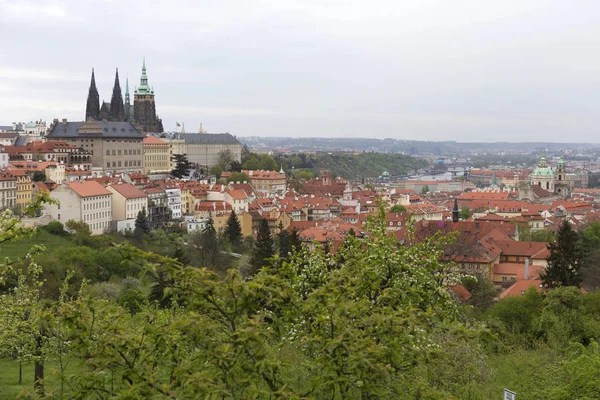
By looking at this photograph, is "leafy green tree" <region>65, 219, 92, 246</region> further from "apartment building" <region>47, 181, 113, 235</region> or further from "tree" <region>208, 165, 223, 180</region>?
"tree" <region>208, 165, 223, 180</region>

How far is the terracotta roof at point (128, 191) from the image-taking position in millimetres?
74406

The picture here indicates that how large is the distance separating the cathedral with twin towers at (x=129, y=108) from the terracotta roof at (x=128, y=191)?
44.1m

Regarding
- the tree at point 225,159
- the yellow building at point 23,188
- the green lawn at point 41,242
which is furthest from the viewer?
the tree at point 225,159

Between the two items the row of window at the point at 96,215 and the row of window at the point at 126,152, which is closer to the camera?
the row of window at the point at 96,215

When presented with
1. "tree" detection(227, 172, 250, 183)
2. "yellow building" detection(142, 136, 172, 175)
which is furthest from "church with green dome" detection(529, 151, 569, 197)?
"yellow building" detection(142, 136, 172, 175)

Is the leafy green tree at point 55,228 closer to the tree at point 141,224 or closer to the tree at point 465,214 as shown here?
the tree at point 141,224

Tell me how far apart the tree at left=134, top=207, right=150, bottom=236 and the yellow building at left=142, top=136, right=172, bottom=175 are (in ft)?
118

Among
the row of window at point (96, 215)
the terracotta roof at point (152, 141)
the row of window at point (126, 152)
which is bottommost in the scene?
the row of window at point (96, 215)

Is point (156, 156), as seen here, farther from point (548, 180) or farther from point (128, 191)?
point (548, 180)

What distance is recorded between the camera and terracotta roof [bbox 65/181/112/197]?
69.5m

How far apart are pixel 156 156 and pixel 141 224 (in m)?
42.5

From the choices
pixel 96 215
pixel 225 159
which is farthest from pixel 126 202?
pixel 225 159

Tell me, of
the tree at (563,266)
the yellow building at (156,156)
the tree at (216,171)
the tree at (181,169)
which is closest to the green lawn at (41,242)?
the tree at (563,266)

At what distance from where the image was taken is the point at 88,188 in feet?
234
